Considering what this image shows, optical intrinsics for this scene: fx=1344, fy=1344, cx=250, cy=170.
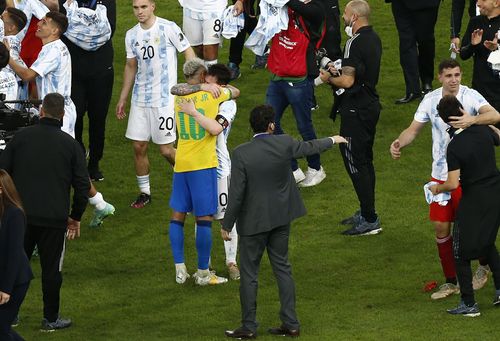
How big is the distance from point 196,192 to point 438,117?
7.61ft

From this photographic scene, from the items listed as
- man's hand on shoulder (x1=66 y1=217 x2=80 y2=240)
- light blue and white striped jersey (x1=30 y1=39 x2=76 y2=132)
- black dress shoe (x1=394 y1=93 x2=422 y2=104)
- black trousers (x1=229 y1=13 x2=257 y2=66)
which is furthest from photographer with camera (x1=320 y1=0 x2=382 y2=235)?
black trousers (x1=229 y1=13 x2=257 y2=66)

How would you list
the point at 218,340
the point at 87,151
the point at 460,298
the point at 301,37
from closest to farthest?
the point at 218,340 → the point at 460,298 → the point at 301,37 → the point at 87,151

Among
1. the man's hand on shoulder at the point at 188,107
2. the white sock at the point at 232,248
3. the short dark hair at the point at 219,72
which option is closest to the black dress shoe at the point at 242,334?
the white sock at the point at 232,248

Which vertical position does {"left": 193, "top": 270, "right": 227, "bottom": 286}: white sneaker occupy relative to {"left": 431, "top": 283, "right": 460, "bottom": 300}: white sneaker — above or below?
above

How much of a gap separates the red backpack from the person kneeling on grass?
12.0 ft

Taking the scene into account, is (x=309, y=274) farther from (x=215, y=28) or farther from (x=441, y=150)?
(x=215, y=28)

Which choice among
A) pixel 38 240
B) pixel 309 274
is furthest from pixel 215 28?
pixel 38 240

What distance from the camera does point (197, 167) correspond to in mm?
12398

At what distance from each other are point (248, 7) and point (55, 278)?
633cm

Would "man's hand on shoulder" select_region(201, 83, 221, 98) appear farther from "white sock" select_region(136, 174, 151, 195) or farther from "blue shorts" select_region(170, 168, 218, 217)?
"white sock" select_region(136, 174, 151, 195)

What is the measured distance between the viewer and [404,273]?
12758mm

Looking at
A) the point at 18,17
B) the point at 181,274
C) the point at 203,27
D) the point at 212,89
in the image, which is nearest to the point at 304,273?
the point at 181,274

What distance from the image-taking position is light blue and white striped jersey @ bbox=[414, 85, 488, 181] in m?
12.0

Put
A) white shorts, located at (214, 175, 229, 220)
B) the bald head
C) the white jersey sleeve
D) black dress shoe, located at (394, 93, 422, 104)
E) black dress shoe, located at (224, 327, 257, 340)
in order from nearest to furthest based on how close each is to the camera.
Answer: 1. black dress shoe, located at (224, 327, 257, 340)
2. white shorts, located at (214, 175, 229, 220)
3. the bald head
4. the white jersey sleeve
5. black dress shoe, located at (394, 93, 422, 104)
